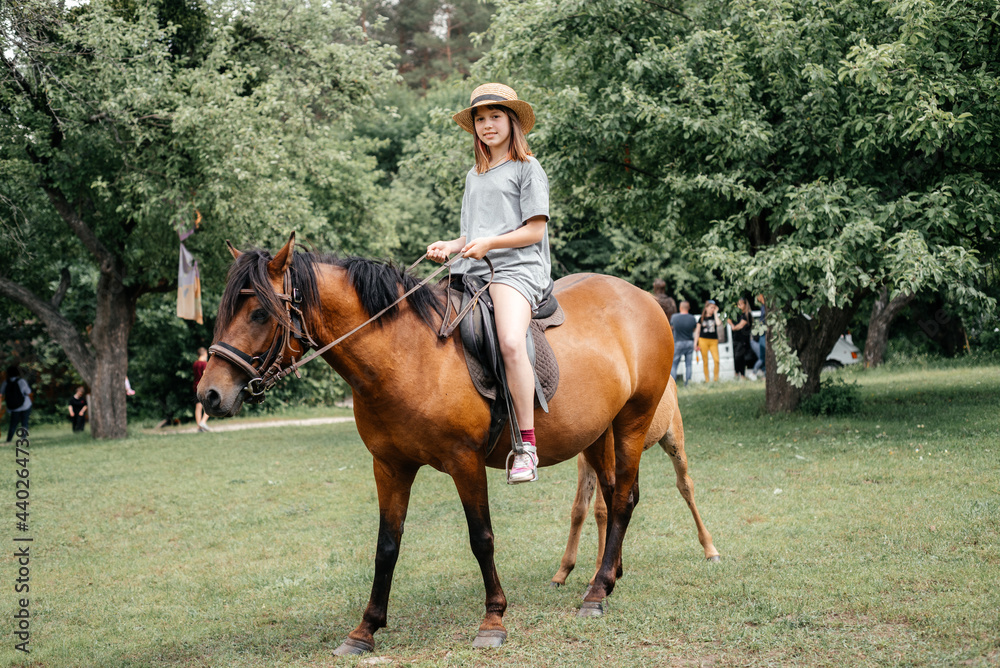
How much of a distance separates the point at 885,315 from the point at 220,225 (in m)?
18.7

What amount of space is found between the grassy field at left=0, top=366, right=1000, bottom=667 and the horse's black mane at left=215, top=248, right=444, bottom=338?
2003 millimetres

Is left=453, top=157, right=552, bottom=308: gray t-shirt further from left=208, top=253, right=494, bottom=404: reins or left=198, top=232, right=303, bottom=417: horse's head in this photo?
left=198, top=232, right=303, bottom=417: horse's head

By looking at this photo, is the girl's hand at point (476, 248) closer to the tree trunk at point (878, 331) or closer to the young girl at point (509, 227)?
the young girl at point (509, 227)

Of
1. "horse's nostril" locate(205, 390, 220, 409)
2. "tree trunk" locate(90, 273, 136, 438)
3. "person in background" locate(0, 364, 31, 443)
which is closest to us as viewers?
"horse's nostril" locate(205, 390, 220, 409)

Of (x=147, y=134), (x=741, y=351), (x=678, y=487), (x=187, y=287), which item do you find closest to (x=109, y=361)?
(x=187, y=287)

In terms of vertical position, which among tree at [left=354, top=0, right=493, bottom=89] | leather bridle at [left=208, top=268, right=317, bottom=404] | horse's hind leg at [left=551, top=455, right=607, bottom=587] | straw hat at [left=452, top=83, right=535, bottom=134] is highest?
tree at [left=354, top=0, right=493, bottom=89]

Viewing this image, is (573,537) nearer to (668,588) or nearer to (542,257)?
(668,588)

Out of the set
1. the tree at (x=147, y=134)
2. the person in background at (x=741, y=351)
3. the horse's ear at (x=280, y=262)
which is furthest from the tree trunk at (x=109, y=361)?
the horse's ear at (x=280, y=262)

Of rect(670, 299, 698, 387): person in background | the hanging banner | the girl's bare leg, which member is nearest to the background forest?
the hanging banner

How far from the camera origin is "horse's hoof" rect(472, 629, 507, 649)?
16.1 ft

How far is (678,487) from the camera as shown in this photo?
6.88 m

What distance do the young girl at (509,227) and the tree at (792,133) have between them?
22.4 ft

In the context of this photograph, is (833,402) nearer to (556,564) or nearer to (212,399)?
(556,564)

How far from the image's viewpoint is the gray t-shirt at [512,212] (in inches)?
202
